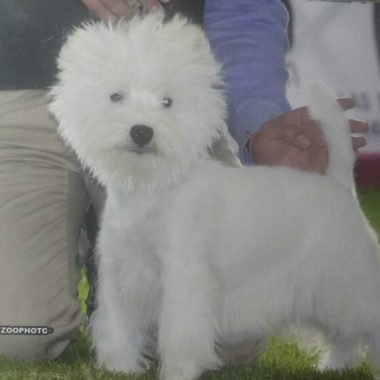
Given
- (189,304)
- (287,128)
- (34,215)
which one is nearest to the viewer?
(189,304)

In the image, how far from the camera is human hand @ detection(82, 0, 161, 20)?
54.1 inches

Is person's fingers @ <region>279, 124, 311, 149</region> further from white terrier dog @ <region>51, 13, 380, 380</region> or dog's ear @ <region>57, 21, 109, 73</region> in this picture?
dog's ear @ <region>57, 21, 109, 73</region>

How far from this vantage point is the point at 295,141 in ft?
4.64

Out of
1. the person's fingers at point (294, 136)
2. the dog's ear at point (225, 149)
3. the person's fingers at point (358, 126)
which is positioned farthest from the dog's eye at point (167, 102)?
the person's fingers at point (358, 126)

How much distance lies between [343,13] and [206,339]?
2.06 feet

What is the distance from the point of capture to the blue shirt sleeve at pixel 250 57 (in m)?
1.39

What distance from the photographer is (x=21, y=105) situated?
4.78 ft

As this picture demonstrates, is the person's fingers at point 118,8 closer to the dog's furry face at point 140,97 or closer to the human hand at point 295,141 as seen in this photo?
the dog's furry face at point 140,97

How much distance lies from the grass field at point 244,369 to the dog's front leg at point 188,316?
66 millimetres

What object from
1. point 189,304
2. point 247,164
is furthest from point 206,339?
point 247,164

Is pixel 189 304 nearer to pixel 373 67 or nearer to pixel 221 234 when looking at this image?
pixel 221 234

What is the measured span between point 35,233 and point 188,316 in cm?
41

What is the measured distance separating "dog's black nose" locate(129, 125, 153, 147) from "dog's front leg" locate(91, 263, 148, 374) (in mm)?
272

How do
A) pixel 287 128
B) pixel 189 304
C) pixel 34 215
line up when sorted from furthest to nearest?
1. pixel 34 215
2. pixel 287 128
3. pixel 189 304
